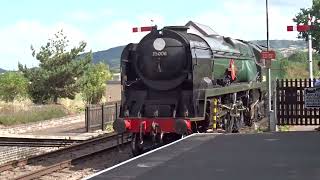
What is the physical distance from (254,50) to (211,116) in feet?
25.5

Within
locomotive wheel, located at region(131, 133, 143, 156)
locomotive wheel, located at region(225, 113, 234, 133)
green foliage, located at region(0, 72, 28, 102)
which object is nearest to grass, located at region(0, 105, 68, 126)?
green foliage, located at region(0, 72, 28, 102)

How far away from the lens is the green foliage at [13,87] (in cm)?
3634

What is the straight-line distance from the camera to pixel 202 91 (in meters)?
13.1

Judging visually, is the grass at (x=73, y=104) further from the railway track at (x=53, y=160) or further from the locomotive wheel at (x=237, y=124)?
the locomotive wheel at (x=237, y=124)

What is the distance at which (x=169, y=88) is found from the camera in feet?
44.0

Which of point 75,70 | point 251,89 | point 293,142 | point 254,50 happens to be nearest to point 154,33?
point 293,142

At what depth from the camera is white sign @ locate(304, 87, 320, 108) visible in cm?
1647

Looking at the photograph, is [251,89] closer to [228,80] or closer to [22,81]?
[228,80]

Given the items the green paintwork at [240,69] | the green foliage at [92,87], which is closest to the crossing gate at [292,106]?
the green paintwork at [240,69]

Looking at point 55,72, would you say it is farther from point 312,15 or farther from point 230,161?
point 230,161

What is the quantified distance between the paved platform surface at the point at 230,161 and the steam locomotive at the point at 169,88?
1.67 meters

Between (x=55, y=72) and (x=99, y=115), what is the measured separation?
12.3 m

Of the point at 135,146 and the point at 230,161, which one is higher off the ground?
the point at 230,161

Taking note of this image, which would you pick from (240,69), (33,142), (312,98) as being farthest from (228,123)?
(33,142)
